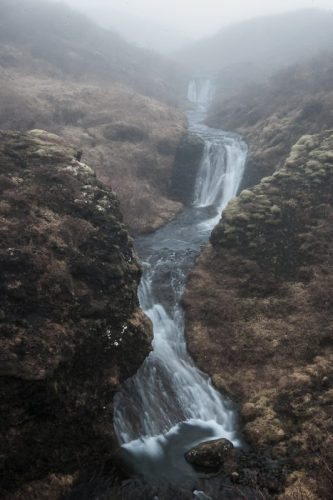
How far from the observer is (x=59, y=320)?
45.3 feet

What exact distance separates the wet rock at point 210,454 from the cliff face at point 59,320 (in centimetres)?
258

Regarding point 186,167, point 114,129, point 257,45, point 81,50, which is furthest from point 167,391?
point 257,45

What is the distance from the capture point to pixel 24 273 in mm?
14211

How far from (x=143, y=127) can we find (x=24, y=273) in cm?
2793

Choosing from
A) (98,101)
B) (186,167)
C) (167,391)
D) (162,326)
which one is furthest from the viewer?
(98,101)

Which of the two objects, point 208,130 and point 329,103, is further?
point 208,130

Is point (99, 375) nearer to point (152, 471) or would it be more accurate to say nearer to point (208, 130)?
point (152, 471)

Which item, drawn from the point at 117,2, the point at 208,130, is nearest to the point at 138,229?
the point at 208,130

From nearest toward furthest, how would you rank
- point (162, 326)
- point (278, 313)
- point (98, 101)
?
point (278, 313) < point (162, 326) < point (98, 101)

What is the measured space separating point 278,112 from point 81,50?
115 ft

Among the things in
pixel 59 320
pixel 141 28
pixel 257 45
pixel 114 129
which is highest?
pixel 141 28

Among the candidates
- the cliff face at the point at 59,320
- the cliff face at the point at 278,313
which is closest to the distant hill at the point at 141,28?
the cliff face at the point at 278,313

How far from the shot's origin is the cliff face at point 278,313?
14.1m

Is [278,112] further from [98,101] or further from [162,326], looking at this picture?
[162,326]
